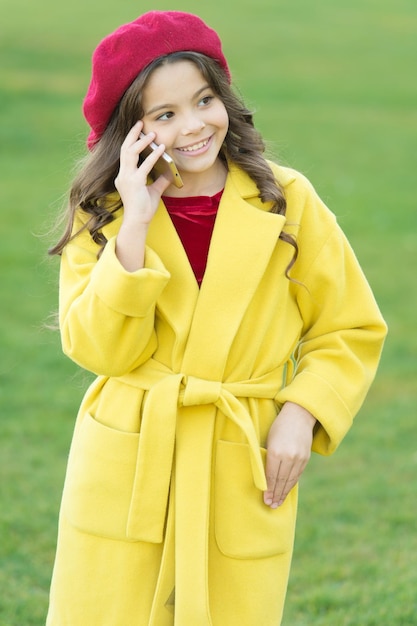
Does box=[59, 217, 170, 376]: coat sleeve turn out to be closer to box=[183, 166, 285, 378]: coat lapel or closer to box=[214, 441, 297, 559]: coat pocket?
box=[183, 166, 285, 378]: coat lapel

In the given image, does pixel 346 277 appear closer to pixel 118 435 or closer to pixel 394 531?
pixel 118 435

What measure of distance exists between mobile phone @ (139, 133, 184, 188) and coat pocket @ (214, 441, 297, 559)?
651 millimetres

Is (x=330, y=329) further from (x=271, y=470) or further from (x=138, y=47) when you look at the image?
(x=138, y=47)

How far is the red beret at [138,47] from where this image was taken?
8.34 ft

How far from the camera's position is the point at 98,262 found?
2508 mm

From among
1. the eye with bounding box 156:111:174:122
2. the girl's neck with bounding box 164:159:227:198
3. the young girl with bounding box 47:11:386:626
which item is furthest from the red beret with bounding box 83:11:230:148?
the girl's neck with bounding box 164:159:227:198

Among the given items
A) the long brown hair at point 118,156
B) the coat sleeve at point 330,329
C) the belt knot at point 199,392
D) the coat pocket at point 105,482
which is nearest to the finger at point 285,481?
the coat sleeve at point 330,329

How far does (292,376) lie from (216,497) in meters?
0.45

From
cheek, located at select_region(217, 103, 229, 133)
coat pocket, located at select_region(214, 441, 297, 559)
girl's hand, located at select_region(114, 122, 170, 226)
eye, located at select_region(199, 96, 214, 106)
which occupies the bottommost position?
coat pocket, located at select_region(214, 441, 297, 559)

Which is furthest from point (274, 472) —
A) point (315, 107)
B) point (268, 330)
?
point (315, 107)

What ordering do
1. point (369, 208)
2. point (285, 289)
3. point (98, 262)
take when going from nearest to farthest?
point (98, 262)
point (285, 289)
point (369, 208)

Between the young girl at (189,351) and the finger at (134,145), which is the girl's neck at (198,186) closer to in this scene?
the young girl at (189,351)

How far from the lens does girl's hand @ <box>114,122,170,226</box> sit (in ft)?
8.23

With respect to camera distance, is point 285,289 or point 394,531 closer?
point 285,289
